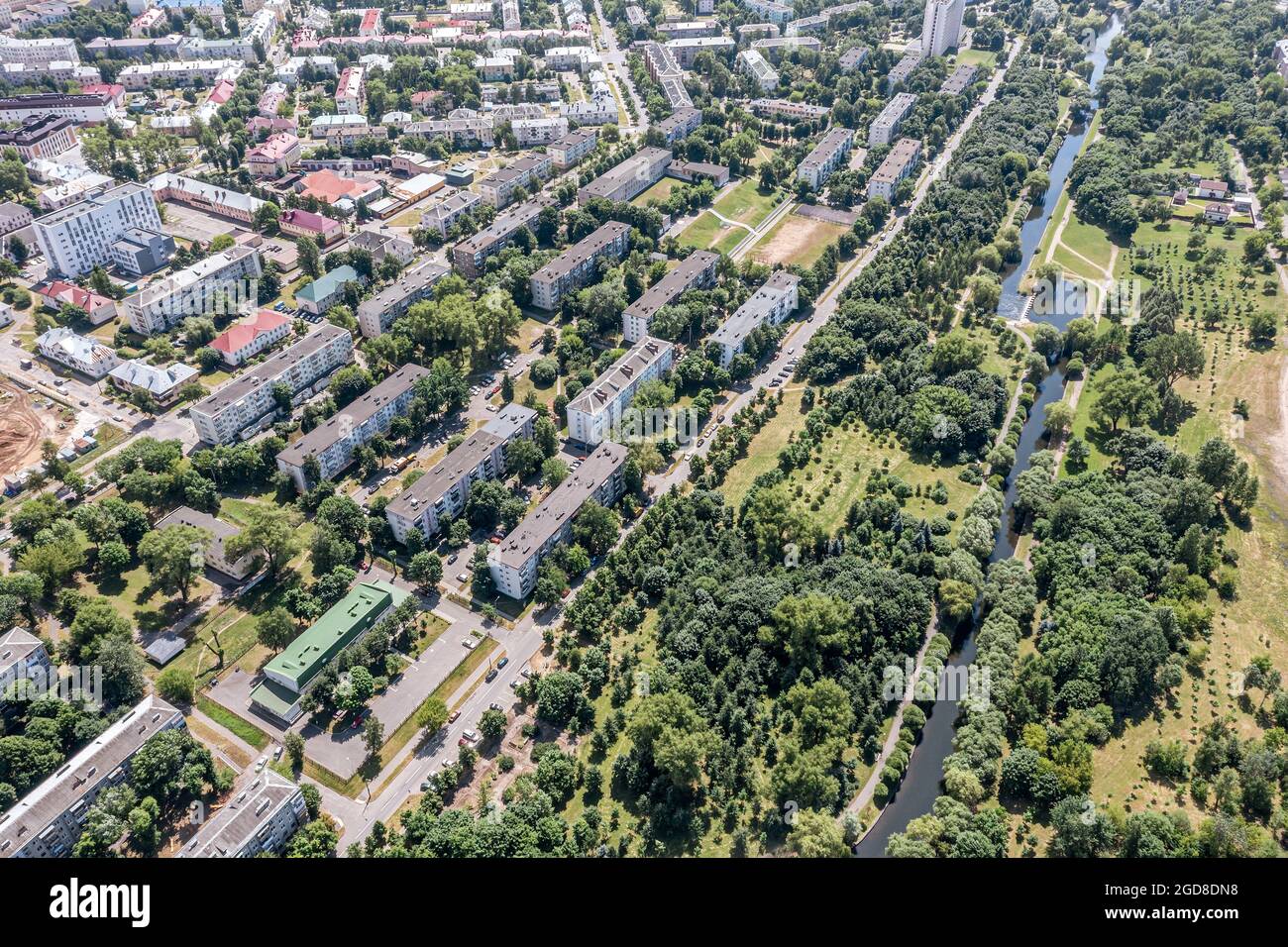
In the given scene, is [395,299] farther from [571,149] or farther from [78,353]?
[571,149]

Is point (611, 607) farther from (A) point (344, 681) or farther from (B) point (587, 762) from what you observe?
(A) point (344, 681)

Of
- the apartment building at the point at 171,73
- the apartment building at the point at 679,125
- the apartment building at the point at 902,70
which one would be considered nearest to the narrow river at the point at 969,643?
the apartment building at the point at 902,70

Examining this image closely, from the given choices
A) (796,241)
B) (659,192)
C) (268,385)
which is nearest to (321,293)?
(268,385)

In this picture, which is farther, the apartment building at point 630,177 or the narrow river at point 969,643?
the apartment building at point 630,177

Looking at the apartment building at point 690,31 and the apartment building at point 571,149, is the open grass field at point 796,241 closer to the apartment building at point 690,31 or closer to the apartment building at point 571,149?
the apartment building at point 571,149

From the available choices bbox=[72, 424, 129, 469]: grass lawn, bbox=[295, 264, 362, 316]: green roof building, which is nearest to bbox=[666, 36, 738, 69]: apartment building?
bbox=[295, 264, 362, 316]: green roof building

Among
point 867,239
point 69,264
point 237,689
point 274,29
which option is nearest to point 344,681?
point 237,689

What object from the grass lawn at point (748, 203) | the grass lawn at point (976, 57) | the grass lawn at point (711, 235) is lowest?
the grass lawn at point (711, 235)
